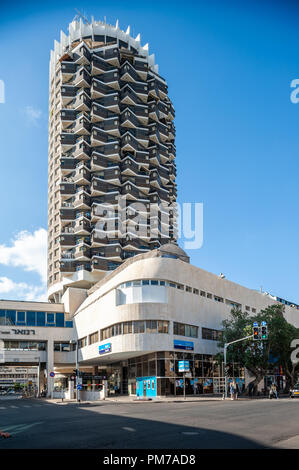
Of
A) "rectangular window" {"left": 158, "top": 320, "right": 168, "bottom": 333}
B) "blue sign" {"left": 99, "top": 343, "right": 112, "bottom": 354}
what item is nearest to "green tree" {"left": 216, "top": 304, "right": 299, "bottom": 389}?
"rectangular window" {"left": 158, "top": 320, "right": 168, "bottom": 333}

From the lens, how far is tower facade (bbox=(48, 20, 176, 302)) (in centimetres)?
9806

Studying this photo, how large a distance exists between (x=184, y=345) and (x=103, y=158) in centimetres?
5808

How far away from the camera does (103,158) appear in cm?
10194

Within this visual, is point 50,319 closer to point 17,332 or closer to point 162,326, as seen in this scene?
point 17,332

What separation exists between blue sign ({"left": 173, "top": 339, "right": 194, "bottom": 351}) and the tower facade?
42.0 metres

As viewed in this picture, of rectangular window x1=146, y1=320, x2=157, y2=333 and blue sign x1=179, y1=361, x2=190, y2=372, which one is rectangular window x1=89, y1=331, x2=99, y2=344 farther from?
blue sign x1=179, y1=361, x2=190, y2=372

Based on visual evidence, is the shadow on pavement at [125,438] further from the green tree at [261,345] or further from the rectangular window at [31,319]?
the rectangular window at [31,319]

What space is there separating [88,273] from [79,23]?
6234 cm

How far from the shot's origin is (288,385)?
64.6 m

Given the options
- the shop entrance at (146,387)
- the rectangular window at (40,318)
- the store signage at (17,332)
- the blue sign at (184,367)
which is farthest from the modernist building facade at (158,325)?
the rectangular window at (40,318)

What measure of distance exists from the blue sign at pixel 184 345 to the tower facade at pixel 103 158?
42.0 metres

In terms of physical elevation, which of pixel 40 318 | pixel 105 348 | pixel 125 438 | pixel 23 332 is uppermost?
pixel 40 318

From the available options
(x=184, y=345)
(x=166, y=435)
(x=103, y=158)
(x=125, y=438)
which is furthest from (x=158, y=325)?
(x=103, y=158)

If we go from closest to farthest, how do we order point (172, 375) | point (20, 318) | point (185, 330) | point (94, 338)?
1. point (172, 375)
2. point (185, 330)
3. point (94, 338)
4. point (20, 318)
